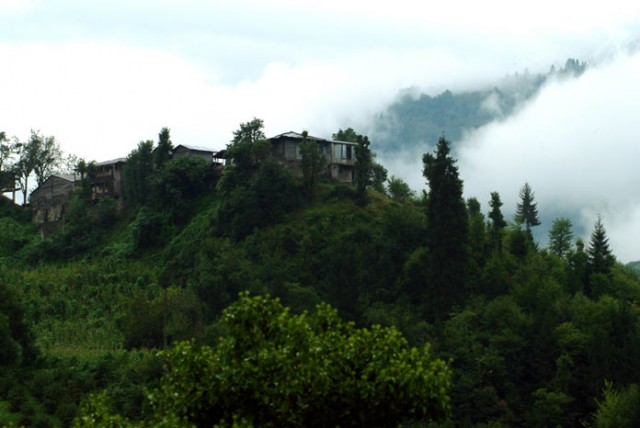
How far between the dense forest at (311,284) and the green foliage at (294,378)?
1165 centimetres

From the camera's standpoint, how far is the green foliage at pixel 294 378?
14430 millimetres

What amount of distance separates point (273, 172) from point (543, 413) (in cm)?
2976

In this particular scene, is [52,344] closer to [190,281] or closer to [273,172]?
[190,281]

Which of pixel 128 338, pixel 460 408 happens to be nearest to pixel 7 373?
pixel 128 338

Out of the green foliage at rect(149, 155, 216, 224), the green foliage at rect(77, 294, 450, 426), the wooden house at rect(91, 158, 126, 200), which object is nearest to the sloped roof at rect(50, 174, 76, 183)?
the wooden house at rect(91, 158, 126, 200)

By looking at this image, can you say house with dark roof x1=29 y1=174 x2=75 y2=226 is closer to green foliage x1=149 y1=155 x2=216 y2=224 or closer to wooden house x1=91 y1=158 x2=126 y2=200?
wooden house x1=91 y1=158 x2=126 y2=200

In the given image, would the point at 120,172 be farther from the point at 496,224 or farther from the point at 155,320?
the point at 496,224

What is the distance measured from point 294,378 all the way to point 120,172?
69600mm

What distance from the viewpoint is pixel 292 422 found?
14.5 m

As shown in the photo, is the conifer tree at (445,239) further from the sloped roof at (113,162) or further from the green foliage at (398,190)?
the sloped roof at (113,162)

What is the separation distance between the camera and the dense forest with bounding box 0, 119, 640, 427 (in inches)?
1764

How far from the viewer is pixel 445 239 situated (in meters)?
53.1

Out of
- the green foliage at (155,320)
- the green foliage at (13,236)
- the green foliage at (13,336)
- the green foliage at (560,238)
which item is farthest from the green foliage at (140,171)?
the green foliage at (560,238)

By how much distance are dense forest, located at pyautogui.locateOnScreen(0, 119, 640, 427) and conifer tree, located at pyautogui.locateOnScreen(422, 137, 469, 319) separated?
0.09 m
